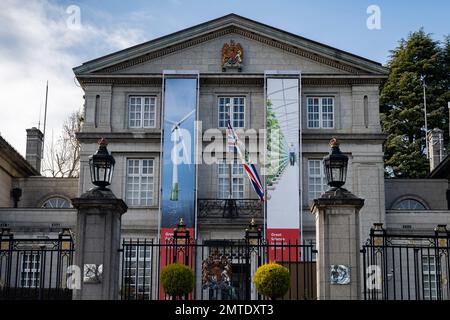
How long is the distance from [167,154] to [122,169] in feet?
8.35

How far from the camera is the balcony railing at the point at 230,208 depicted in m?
38.9

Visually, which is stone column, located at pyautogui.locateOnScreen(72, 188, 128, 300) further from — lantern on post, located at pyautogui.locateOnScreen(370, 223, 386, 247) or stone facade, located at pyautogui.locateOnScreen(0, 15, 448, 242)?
stone facade, located at pyautogui.locateOnScreen(0, 15, 448, 242)

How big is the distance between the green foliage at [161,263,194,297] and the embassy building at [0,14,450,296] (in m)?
20.9

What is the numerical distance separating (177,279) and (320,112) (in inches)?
996

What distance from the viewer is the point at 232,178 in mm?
39875

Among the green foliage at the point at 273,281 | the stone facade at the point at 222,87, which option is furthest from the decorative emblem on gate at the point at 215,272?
the green foliage at the point at 273,281

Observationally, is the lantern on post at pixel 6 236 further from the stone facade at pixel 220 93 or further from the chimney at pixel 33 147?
the chimney at pixel 33 147

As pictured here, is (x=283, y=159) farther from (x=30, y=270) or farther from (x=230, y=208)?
(x=30, y=270)

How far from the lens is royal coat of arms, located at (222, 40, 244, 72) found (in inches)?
1610

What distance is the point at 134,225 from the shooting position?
1544 inches
